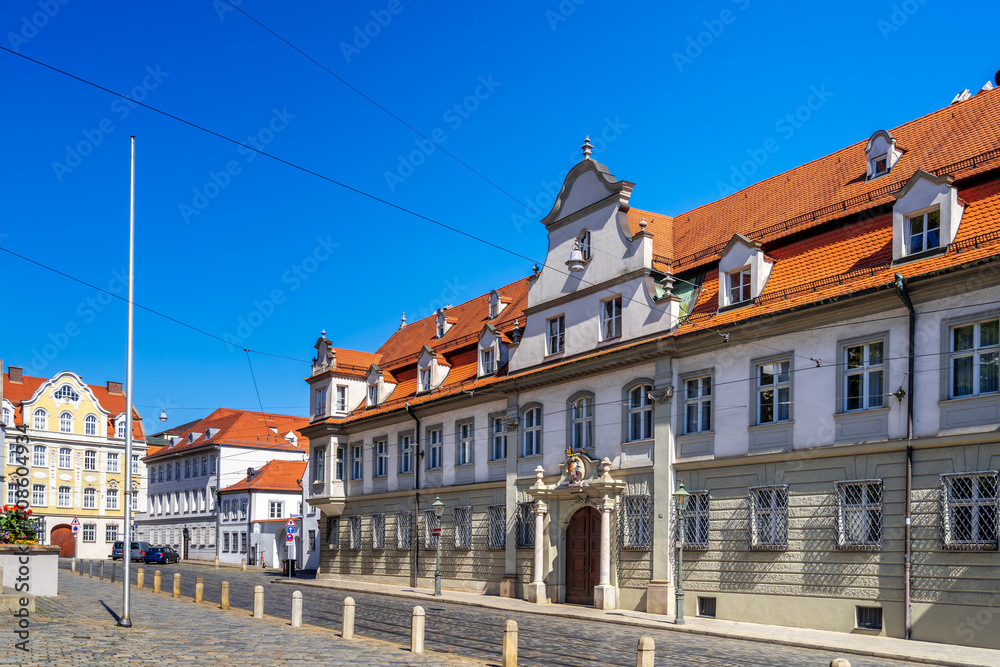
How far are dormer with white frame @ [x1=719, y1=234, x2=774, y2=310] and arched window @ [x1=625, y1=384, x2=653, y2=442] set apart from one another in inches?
143

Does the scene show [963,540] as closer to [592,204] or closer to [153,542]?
[592,204]

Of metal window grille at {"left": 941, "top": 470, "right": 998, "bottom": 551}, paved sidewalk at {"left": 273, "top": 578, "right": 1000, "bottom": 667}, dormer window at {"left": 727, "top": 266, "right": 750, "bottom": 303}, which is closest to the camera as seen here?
paved sidewalk at {"left": 273, "top": 578, "right": 1000, "bottom": 667}

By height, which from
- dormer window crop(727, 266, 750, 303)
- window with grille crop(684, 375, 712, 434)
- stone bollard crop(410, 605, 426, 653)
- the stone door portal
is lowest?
the stone door portal

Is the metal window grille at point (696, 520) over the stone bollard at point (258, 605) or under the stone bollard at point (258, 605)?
over

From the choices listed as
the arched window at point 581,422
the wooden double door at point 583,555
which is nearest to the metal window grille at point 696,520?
the wooden double door at point 583,555

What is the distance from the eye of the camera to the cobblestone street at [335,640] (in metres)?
16.0

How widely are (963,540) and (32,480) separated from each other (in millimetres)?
76915

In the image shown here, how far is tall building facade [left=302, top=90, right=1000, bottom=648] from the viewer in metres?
21.2

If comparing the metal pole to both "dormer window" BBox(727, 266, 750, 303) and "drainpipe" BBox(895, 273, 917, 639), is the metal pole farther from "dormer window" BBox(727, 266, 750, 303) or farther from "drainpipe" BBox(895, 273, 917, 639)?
"dormer window" BBox(727, 266, 750, 303)

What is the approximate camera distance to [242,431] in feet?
244

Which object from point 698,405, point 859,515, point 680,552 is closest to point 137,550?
point 698,405

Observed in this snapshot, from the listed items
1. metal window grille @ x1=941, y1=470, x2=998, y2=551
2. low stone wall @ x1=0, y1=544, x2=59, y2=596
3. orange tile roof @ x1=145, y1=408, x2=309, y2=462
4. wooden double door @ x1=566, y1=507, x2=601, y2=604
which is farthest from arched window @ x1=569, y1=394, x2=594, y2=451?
orange tile roof @ x1=145, y1=408, x2=309, y2=462

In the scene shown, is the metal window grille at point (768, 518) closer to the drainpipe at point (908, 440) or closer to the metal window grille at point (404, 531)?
the drainpipe at point (908, 440)

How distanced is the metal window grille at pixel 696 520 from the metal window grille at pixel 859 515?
13.8 ft
